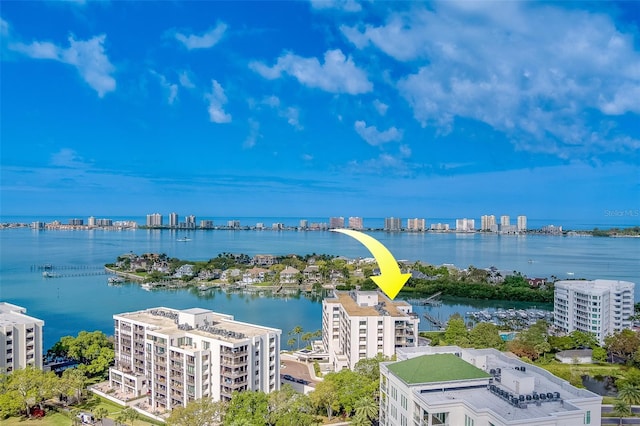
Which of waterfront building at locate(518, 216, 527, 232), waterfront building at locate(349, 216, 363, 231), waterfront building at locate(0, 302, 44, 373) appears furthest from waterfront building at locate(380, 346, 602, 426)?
waterfront building at locate(518, 216, 527, 232)

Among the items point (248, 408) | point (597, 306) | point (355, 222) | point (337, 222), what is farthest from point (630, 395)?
point (337, 222)

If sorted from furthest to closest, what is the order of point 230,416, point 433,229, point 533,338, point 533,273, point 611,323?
point 433,229 < point 533,273 < point 611,323 < point 533,338 < point 230,416

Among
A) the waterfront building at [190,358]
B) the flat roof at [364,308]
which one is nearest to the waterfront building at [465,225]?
the flat roof at [364,308]

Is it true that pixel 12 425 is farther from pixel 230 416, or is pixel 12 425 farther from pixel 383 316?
pixel 383 316

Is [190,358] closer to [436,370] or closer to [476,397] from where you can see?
[436,370]

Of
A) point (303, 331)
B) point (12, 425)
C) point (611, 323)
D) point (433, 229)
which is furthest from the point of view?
point (433, 229)

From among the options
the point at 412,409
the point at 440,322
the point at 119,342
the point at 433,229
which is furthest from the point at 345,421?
the point at 433,229
